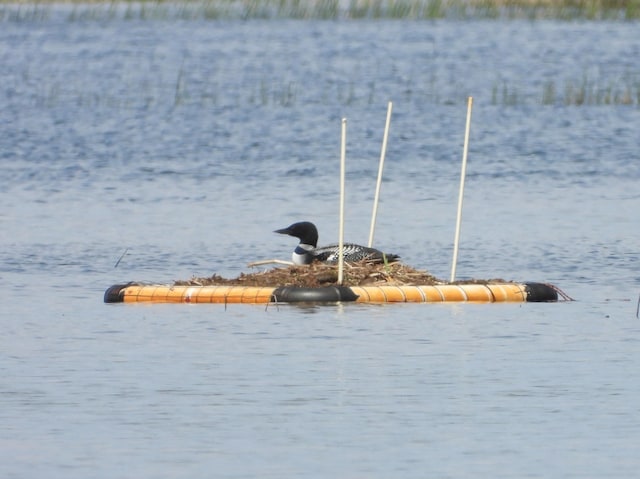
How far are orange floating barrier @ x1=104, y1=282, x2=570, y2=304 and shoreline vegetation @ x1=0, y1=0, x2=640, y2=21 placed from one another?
44768 mm

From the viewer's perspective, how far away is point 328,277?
18328mm

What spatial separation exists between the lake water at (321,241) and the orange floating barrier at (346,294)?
0.14 meters

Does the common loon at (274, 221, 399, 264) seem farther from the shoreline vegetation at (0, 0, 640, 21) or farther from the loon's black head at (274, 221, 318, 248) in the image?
the shoreline vegetation at (0, 0, 640, 21)

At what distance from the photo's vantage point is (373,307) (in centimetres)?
1783

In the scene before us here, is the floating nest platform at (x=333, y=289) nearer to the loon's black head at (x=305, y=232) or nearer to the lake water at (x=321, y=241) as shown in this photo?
the lake water at (x=321, y=241)

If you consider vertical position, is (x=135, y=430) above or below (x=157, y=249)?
above

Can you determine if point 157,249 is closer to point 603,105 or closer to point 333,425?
point 333,425

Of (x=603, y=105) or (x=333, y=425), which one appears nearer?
(x=333, y=425)

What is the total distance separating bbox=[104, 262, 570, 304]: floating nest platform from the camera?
17.9 m

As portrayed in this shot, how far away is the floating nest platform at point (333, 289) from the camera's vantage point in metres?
17.9

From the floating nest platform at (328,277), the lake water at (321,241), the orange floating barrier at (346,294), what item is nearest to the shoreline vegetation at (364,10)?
the lake water at (321,241)

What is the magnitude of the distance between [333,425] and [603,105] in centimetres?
3047

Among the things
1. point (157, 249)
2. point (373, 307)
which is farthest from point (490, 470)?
point (157, 249)

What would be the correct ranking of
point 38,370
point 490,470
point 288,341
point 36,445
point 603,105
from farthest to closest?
point 603,105
point 288,341
point 38,370
point 36,445
point 490,470
